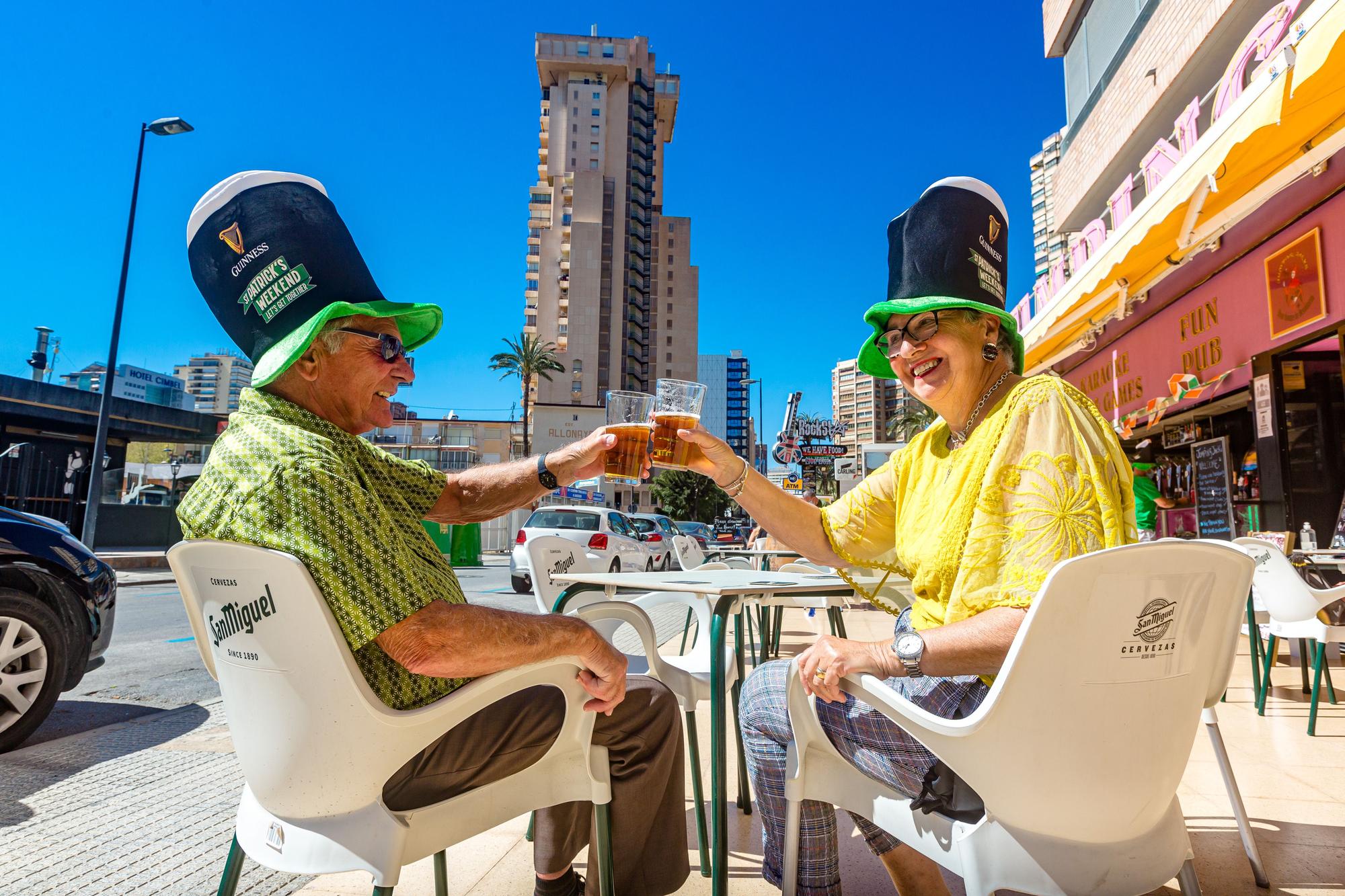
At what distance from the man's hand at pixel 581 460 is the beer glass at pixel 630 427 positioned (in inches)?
3.3

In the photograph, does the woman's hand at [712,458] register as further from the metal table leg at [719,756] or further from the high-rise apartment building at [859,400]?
the high-rise apartment building at [859,400]

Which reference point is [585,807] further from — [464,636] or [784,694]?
[464,636]

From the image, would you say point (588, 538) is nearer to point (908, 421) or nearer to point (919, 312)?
point (919, 312)

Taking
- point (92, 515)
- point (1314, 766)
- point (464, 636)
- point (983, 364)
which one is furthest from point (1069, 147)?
point (92, 515)

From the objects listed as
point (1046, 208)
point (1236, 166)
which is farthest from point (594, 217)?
point (1236, 166)

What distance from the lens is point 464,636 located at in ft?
4.78

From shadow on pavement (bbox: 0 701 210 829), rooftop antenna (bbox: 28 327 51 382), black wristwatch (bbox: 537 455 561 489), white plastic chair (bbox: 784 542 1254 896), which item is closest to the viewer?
white plastic chair (bbox: 784 542 1254 896)

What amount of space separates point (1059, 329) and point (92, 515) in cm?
1764

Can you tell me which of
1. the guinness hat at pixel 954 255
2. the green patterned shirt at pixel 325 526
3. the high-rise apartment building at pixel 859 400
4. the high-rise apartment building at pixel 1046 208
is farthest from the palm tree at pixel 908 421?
the high-rise apartment building at pixel 859 400

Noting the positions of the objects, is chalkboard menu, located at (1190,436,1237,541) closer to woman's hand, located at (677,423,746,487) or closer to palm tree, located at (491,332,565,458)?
woman's hand, located at (677,423,746,487)

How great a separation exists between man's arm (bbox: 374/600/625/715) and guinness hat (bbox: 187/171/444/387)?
29.1 inches

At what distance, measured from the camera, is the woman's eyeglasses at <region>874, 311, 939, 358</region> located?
77.4 inches

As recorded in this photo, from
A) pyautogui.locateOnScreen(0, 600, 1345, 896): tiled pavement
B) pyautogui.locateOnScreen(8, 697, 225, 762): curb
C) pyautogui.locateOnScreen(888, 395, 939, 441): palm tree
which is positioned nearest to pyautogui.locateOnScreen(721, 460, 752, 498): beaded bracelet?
pyautogui.locateOnScreen(0, 600, 1345, 896): tiled pavement

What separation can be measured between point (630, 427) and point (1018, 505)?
1.24m
